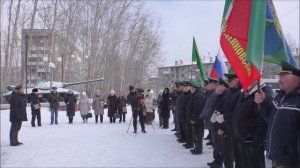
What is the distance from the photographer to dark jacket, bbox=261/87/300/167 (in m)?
4.81

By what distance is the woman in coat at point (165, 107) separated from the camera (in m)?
18.0

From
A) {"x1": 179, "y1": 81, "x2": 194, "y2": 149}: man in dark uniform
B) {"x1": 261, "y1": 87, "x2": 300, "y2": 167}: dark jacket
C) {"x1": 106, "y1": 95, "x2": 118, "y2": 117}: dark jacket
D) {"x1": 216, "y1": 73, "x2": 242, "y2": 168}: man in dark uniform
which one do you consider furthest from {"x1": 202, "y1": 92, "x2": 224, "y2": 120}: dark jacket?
{"x1": 106, "y1": 95, "x2": 118, "y2": 117}: dark jacket

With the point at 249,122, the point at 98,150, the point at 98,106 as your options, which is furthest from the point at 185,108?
the point at 98,106

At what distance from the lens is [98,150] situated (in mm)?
11852

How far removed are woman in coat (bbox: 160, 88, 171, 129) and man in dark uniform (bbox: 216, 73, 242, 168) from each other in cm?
999

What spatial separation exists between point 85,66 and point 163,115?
33.5 metres

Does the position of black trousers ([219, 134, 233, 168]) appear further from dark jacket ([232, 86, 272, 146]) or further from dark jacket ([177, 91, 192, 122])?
dark jacket ([177, 91, 192, 122])

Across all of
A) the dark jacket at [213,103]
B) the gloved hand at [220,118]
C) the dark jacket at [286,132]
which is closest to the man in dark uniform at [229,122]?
the gloved hand at [220,118]

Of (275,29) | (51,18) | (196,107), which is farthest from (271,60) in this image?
(51,18)

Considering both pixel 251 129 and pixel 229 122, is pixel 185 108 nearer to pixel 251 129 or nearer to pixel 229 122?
pixel 229 122

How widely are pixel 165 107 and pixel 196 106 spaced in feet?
23.9

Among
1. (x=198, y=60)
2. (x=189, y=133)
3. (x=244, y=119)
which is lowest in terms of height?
(x=189, y=133)

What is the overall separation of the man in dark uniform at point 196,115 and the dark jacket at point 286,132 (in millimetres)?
5576

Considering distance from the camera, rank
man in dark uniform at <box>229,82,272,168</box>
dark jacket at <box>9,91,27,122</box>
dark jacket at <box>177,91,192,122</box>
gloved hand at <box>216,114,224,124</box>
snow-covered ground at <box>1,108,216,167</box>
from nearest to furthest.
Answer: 1. man in dark uniform at <box>229,82,272,168</box>
2. gloved hand at <box>216,114,224,124</box>
3. snow-covered ground at <box>1,108,216,167</box>
4. dark jacket at <box>177,91,192,122</box>
5. dark jacket at <box>9,91,27,122</box>
